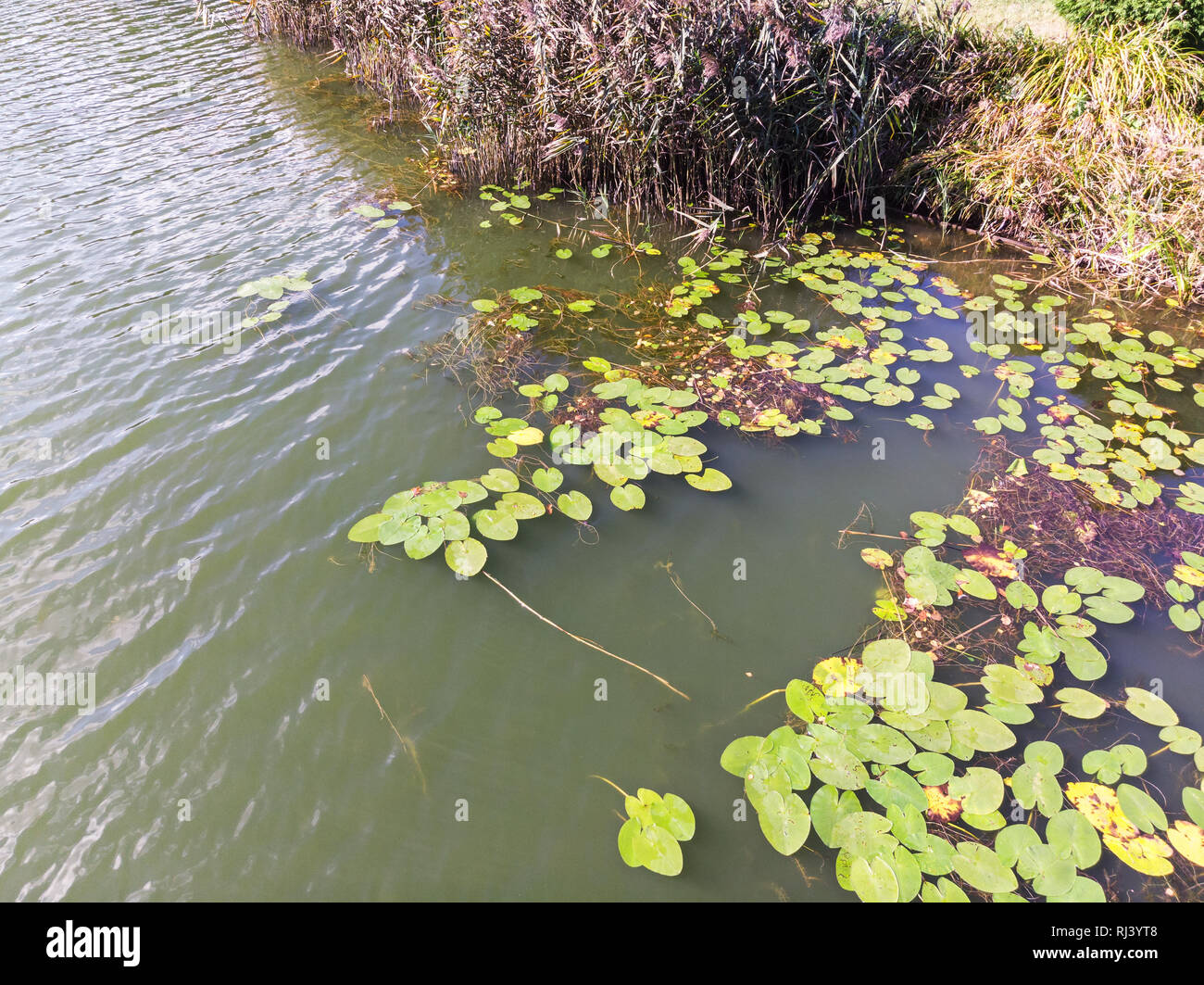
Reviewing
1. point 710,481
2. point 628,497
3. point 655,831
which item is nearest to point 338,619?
point 628,497

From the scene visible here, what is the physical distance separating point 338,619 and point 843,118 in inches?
224

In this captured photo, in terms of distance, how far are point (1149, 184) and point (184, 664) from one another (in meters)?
7.27

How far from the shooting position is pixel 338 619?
2885 mm

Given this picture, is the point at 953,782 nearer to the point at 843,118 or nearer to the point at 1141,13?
the point at 843,118

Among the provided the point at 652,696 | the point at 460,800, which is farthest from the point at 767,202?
the point at 460,800

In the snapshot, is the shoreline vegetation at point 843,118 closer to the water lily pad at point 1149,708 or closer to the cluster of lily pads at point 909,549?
the cluster of lily pads at point 909,549

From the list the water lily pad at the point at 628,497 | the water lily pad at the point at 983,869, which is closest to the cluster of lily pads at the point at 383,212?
the water lily pad at the point at 628,497

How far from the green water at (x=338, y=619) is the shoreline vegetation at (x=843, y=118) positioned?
2278mm

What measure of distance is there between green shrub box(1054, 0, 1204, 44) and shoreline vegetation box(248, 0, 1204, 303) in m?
0.13

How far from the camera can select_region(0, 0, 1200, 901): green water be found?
2.22 metres

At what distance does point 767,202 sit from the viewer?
608cm

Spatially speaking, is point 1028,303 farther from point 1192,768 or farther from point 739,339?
point 1192,768

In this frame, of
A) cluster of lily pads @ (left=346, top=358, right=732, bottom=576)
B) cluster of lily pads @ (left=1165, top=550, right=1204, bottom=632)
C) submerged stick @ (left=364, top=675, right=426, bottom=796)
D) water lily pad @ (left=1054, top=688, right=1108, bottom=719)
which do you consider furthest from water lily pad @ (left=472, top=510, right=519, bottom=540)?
cluster of lily pads @ (left=1165, top=550, right=1204, bottom=632)

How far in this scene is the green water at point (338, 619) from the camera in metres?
2.22
